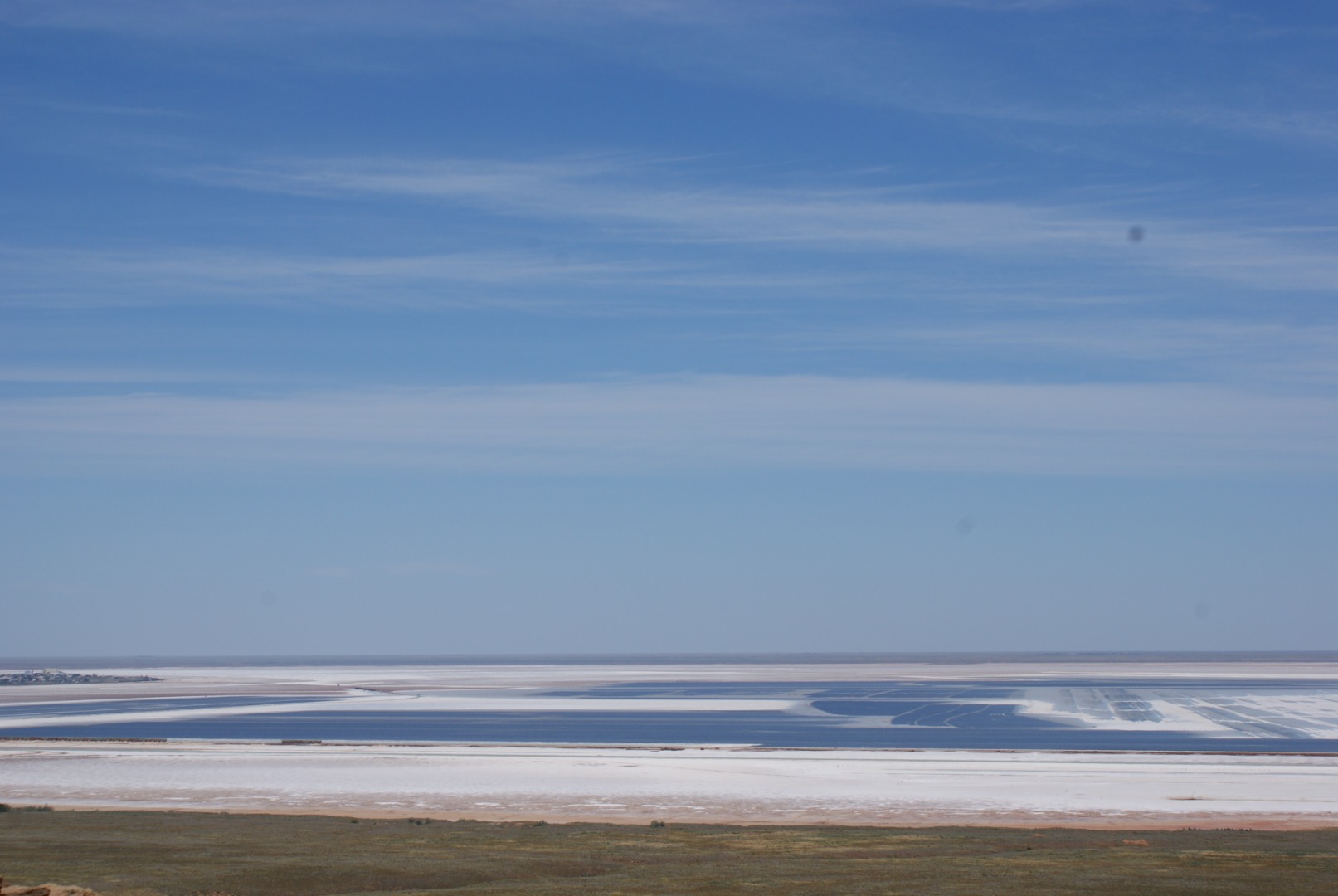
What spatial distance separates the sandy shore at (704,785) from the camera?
34.7 meters

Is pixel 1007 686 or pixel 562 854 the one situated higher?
pixel 1007 686

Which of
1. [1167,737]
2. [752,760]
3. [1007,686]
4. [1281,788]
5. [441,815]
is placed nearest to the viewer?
[441,815]

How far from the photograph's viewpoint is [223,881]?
23016 mm

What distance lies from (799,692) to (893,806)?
68.4 m

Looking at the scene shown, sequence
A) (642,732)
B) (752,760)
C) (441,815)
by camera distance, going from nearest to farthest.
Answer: (441,815) → (752,760) → (642,732)

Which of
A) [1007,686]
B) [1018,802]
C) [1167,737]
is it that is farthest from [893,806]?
[1007,686]

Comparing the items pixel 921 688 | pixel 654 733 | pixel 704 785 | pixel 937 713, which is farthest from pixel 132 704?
pixel 704 785

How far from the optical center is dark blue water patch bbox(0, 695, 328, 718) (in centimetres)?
8395

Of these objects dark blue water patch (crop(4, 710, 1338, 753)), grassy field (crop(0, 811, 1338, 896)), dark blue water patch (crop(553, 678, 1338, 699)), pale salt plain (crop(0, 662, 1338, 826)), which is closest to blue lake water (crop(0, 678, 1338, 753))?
dark blue water patch (crop(4, 710, 1338, 753))

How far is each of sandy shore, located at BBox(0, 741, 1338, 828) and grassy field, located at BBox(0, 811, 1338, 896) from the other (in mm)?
3407

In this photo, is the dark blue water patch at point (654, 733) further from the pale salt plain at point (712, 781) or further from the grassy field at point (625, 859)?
the grassy field at point (625, 859)

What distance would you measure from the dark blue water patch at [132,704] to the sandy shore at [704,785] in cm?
3308

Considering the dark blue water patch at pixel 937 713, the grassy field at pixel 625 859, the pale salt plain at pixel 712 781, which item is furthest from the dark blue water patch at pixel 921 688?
the grassy field at pixel 625 859

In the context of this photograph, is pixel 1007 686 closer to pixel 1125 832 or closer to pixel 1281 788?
pixel 1281 788
